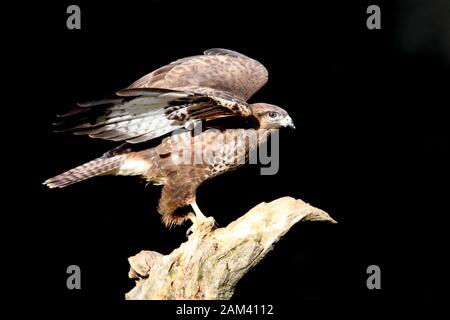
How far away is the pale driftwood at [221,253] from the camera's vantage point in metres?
4.39

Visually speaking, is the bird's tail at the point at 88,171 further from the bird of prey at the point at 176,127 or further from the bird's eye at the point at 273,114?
the bird's eye at the point at 273,114

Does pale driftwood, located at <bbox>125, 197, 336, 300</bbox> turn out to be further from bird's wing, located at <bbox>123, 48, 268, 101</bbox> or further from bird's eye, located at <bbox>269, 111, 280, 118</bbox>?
bird's wing, located at <bbox>123, 48, 268, 101</bbox>

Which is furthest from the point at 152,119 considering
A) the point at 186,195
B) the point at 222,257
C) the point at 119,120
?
the point at 222,257

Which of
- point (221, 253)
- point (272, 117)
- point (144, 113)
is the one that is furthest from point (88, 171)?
point (272, 117)

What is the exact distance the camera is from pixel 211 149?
15.5ft

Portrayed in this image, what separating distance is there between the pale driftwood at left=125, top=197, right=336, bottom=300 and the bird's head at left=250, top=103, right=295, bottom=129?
0.54 meters

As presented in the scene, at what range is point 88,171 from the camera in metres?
4.77

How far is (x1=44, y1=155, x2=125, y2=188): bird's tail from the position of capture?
4738mm

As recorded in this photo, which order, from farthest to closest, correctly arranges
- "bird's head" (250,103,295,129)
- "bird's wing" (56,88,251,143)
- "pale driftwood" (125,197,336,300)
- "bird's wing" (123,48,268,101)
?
1. "bird's wing" (123,48,268,101)
2. "bird's head" (250,103,295,129)
3. "pale driftwood" (125,197,336,300)
4. "bird's wing" (56,88,251,143)

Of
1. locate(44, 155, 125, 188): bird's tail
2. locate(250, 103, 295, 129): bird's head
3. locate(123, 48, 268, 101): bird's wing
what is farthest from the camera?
locate(123, 48, 268, 101): bird's wing

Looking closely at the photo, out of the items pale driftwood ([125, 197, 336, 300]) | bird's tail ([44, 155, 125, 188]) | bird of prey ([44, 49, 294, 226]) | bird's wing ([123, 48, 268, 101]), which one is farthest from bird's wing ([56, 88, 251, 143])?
pale driftwood ([125, 197, 336, 300])

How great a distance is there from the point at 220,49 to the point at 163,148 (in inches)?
47.8

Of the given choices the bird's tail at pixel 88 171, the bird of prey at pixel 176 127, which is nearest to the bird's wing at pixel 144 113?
the bird of prey at pixel 176 127

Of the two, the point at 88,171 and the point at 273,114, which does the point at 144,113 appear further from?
the point at 273,114
